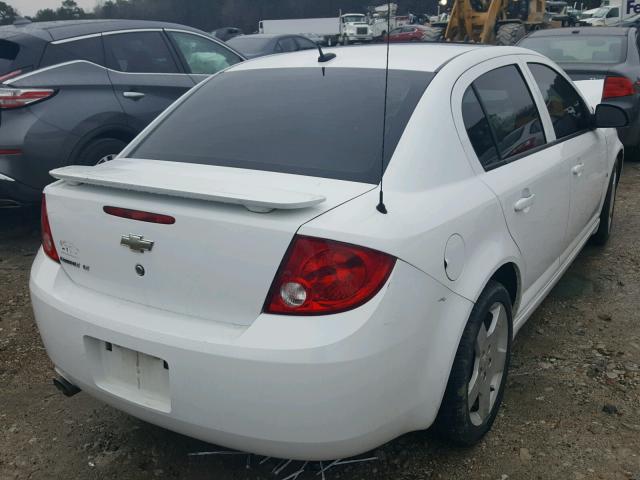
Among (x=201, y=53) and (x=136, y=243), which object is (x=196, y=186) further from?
(x=201, y=53)

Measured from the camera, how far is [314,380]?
1814 millimetres

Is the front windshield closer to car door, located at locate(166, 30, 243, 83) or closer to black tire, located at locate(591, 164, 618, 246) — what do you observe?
car door, located at locate(166, 30, 243, 83)

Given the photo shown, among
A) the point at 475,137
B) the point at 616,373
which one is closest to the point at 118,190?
the point at 475,137

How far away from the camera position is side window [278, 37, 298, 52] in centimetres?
1282

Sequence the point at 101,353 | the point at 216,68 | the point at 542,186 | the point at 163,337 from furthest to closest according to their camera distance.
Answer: the point at 216,68 → the point at 542,186 → the point at 101,353 → the point at 163,337

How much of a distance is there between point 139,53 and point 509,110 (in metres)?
3.77

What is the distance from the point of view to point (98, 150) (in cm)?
502

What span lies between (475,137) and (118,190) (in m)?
1.39

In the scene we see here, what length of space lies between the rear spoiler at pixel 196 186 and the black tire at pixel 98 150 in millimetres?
2628

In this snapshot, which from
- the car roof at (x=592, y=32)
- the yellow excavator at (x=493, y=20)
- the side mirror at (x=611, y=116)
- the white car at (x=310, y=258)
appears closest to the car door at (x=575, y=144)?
the side mirror at (x=611, y=116)

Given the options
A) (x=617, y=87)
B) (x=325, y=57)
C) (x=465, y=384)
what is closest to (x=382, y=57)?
(x=325, y=57)

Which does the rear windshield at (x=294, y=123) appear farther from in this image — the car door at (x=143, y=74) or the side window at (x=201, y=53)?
the side window at (x=201, y=53)

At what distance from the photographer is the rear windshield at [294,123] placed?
7.66ft

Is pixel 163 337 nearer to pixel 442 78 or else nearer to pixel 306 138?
pixel 306 138
